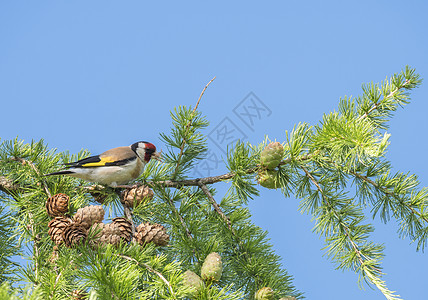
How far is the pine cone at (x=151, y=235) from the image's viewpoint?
2.45m

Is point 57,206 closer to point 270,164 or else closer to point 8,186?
point 8,186

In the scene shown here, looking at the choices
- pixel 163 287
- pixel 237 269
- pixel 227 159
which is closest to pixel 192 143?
pixel 227 159

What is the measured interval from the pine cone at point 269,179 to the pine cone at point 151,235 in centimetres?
62

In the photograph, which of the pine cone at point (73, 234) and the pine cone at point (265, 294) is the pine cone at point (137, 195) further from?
the pine cone at point (265, 294)

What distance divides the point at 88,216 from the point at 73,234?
6.3 inches

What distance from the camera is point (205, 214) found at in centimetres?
276

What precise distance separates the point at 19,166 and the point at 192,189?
1.22 meters

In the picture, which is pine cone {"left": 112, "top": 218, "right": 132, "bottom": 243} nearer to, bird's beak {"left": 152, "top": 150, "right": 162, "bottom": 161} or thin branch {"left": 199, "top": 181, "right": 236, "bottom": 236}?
thin branch {"left": 199, "top": 181, "right": 236, "bottom": 236}

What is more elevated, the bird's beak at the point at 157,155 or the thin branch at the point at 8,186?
the thin branch at the point at 8,186

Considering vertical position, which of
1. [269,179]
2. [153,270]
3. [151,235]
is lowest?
[153,270]

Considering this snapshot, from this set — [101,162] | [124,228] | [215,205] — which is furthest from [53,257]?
[101,162]

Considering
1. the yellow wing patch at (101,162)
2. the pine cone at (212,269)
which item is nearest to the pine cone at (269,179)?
the pine cone at (212,269)

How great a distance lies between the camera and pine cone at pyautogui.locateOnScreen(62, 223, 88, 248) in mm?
2289

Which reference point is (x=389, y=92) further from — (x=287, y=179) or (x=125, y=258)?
(x=125, y=258)
